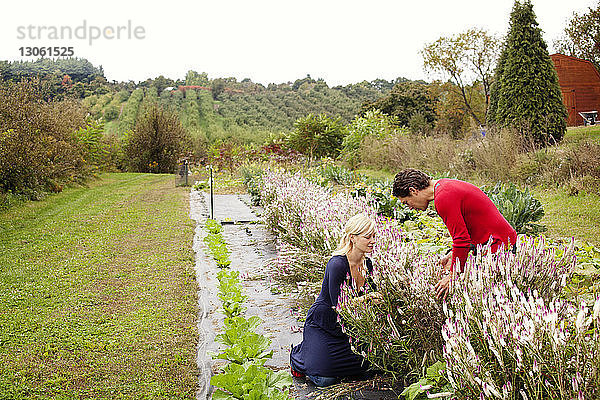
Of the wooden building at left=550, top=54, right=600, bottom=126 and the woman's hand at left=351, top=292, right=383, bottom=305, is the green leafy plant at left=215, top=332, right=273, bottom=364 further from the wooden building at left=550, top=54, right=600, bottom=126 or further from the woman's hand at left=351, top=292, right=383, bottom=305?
the wooden building at left=550, top=54, right=600, bottom=126

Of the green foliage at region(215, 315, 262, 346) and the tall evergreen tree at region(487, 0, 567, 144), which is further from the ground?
the tall evergreen tree at region(487, 0, 567, 144)

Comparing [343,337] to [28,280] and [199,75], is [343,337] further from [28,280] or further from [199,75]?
[199,75]

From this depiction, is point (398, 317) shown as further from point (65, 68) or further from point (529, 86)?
point (65, 68)

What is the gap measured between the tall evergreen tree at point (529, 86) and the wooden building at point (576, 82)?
44.0 ft

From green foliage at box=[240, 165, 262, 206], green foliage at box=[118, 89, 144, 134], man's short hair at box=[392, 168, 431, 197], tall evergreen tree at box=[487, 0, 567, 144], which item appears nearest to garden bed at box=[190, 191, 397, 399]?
man's short hair at box=[392, 168, 431, 197]

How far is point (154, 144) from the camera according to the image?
22.9 metres

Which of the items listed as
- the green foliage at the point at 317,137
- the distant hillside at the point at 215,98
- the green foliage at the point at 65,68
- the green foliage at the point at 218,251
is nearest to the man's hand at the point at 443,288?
the green foliage at the point at 218,251

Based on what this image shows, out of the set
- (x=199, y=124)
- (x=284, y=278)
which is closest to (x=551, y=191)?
(x=284, y=278)

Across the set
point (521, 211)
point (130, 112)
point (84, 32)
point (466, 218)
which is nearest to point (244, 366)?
point (466, 218)

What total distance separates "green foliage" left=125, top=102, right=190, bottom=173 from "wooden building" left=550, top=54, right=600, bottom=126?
18.4m

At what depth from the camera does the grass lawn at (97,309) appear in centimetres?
318

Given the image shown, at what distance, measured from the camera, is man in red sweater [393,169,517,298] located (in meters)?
2.90

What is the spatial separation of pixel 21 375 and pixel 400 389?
2396 mm

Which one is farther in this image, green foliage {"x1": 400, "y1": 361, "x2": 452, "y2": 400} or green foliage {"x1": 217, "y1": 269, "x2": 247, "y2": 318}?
green foliage {"x1": 217, "y1": 269, "x2": 247, "y2": 318}
